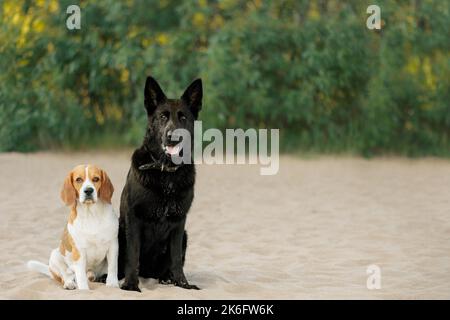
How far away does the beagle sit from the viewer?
4781mm

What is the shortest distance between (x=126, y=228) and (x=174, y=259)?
376mm

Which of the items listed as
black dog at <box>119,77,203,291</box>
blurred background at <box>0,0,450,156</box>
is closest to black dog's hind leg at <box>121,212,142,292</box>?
black dog at <box>119,77,203,291</box>

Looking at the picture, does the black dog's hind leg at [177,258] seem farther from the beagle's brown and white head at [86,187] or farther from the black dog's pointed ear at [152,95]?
the black dog's pointed ear at [152,95]

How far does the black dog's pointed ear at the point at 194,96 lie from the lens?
5.13 m

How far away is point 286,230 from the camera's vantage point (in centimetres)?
774

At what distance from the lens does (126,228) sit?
493cm

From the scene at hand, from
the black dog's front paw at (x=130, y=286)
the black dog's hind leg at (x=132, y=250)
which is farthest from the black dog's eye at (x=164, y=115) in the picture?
the black dog's front paw at (x=130, y=286)

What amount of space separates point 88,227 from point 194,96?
108cm

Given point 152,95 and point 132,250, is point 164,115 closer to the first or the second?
point 152,95

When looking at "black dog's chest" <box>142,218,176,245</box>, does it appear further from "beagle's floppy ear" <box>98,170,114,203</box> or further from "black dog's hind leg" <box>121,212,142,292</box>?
"beagle's floppy ear" <box>98,170,114,203</box>

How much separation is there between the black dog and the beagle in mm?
117

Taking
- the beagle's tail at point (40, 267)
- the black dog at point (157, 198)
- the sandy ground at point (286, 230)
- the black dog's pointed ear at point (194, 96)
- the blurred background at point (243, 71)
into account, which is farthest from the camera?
the blurred background at point (243, 71)

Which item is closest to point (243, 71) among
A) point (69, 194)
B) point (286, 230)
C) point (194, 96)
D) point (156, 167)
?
point (286, 230)

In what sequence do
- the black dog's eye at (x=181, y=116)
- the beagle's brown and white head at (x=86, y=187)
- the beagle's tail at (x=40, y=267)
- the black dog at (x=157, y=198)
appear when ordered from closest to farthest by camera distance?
the beagle's brown and white head at (x=86, y=187) → the black dog at (x=157, y=198) → the black dog's eye at (x=181, y=116) → the beagle's tail at (x=40, y=267)
